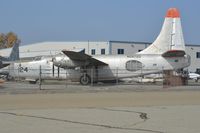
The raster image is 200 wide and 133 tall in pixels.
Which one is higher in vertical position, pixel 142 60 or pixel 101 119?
pixel 142 60

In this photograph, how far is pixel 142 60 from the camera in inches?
1476

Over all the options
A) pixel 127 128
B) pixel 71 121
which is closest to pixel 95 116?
pixel 71 121

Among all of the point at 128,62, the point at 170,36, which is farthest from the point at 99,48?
the point at 128,62

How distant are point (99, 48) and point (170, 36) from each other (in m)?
38.3

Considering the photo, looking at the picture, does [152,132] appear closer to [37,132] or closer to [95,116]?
[37,132]

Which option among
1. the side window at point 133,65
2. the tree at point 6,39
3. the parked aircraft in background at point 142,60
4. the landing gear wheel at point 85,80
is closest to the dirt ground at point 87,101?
the landing gear wheel at point 85,80

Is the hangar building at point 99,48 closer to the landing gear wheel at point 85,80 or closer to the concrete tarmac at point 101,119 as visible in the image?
the landing gear wheel at point 85,80

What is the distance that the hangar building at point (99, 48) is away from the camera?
2936 inches

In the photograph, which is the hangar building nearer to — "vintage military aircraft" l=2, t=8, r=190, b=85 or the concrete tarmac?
"vintage military aircraft" l=2, t=8, r=190, b=85

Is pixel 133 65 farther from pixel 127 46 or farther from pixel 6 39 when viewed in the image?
pixel 6 39

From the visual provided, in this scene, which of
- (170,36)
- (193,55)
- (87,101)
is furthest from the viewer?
(193,55)

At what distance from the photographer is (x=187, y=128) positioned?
1077 cm

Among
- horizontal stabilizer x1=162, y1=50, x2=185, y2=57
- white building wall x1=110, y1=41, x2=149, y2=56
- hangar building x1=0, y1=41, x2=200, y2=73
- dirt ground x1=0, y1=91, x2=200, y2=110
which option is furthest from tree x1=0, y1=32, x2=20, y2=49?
dirt ground x1=0, y1=91, x2=200, y2=110

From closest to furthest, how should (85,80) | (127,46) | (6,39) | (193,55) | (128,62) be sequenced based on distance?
(85,80) → (128,62) → (127,46) → (193,55) → (6,39)
